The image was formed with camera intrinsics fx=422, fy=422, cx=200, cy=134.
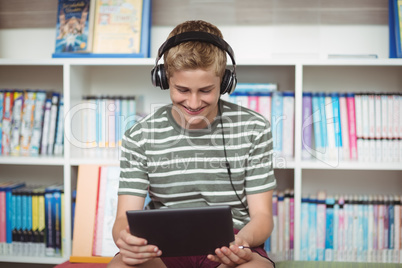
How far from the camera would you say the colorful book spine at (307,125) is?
1749 mm

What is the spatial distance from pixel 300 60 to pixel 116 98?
0.80 metres

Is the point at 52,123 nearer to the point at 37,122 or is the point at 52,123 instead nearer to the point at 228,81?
the point at 37,122

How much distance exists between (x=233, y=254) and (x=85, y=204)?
947 millimetres

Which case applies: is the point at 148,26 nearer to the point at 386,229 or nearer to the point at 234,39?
the point at 234,39

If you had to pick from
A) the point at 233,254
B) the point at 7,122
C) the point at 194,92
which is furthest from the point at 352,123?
the point at 7,122

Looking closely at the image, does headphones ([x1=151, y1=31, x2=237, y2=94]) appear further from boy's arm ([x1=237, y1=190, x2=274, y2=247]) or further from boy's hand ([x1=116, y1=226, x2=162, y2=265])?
boy's hand ([x1=116, y1=226, x2=162, y2=265])

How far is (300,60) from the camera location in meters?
1.67

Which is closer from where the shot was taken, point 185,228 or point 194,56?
point 185,228

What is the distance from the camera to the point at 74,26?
6.04 ft

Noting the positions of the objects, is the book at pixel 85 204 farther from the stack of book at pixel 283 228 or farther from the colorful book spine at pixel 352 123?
the colorful book spine at pixel 352 123

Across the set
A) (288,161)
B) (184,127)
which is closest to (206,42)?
(184,127)

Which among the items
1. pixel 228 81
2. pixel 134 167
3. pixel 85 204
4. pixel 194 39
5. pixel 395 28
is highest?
pixel 395 28

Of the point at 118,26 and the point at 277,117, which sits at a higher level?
the point at 118,26

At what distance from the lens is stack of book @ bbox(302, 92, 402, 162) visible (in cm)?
172
